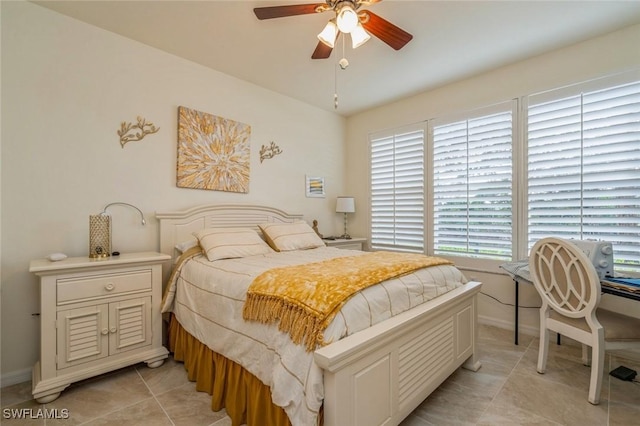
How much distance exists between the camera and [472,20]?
228 cm

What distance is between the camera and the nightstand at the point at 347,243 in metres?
3.68

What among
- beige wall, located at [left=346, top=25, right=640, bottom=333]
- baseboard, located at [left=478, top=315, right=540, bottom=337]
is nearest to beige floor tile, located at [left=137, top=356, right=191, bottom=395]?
beige wall, located at [left=346, top=25, right=640, bottom=333]

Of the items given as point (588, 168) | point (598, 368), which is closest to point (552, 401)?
point (598, 368)

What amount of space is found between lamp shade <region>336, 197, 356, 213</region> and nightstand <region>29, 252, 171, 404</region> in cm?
241

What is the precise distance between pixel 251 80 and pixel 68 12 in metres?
1.57

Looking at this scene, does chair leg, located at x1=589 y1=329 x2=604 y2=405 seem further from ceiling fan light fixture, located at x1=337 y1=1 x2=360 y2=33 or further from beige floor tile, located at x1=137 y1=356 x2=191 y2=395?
beige floor tile, located at x1=137 y1=356 x2=191 y2=395

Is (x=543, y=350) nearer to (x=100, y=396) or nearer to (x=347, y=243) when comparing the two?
(x=347, y=243)

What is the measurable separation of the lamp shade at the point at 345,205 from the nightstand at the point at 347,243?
43cm

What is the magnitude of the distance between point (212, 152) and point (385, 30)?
1.99 meters

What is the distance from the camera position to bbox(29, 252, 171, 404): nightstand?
72.3 inches

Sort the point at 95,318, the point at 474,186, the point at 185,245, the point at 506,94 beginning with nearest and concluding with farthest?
the point at 95,318
the point at 185,245
the point at 506,94
the point at 474,186

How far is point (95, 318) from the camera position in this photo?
1999 mm

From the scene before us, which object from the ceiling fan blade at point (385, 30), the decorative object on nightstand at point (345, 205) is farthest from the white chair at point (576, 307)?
the decorative object on nightstand at point (345, 205)

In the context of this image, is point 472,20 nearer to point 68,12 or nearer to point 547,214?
point 547,214
